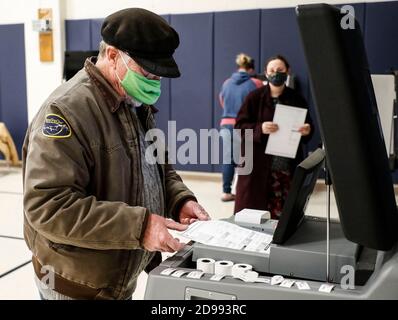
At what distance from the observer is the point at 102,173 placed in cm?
127

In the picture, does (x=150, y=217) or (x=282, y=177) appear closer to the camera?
(x=150, y=217)

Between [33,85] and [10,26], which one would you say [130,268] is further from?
[10,26]

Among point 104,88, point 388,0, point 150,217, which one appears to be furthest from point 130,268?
point 388,0

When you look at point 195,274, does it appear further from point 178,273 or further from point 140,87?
point 140,87

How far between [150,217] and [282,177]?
2.35 metres

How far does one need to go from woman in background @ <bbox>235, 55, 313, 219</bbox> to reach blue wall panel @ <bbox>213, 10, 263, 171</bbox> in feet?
9.11

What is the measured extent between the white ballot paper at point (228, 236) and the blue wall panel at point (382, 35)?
5.05m

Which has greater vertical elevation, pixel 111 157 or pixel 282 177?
pixel 111 157

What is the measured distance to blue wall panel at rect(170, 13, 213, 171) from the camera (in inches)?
251

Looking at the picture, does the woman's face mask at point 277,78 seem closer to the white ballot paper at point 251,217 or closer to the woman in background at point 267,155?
the woman in background at point 267,155

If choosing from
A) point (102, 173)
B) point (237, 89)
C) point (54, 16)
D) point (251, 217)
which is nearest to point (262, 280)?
point (251, 217)

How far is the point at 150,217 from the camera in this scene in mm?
1145

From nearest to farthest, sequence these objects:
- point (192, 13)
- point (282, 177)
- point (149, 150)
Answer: point (149, 150), point (282, 177), point (192, 13)

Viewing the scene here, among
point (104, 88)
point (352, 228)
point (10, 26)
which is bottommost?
point (352, 228)
